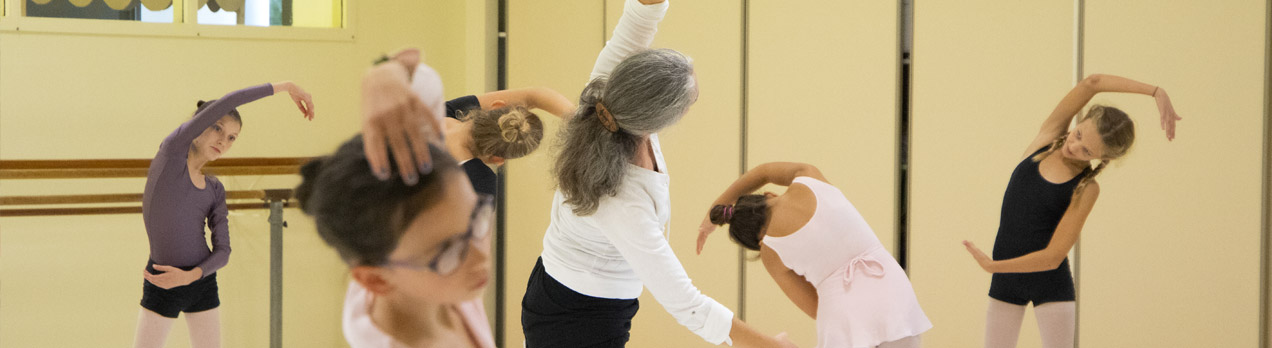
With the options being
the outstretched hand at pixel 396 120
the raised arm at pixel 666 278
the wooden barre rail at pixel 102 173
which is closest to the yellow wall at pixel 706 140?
the wooden barre rail at pixel 102 173

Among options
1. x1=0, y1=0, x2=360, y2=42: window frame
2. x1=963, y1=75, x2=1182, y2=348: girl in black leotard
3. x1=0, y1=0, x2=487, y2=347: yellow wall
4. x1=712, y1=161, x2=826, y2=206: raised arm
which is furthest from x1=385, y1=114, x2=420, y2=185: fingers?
x1=0, y1=0, x2=360, y2=42: window frame

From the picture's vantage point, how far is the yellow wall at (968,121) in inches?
130

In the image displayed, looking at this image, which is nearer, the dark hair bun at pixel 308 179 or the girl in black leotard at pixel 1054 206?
the dark hair bun at pixel 308 179

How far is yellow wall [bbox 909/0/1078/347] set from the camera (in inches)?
130

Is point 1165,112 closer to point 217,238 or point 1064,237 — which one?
point 1064,237

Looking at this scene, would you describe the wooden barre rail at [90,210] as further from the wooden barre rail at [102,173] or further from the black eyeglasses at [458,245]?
the black eyeglasses at [458,245]

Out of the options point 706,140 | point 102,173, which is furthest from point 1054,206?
point 102,173

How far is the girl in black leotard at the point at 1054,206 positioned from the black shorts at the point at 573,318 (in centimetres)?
102

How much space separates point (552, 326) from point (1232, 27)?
2.19 m

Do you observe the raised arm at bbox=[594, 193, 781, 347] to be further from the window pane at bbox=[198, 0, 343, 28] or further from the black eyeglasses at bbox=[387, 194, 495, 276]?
the window pane at bbox=[198, 0, 343, 28]

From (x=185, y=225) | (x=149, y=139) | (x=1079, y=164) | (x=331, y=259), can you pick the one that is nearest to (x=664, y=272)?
(x=331, y=259)

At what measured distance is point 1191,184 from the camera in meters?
2.95

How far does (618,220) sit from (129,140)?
3.56 m

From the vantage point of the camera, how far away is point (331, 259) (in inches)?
37.6
